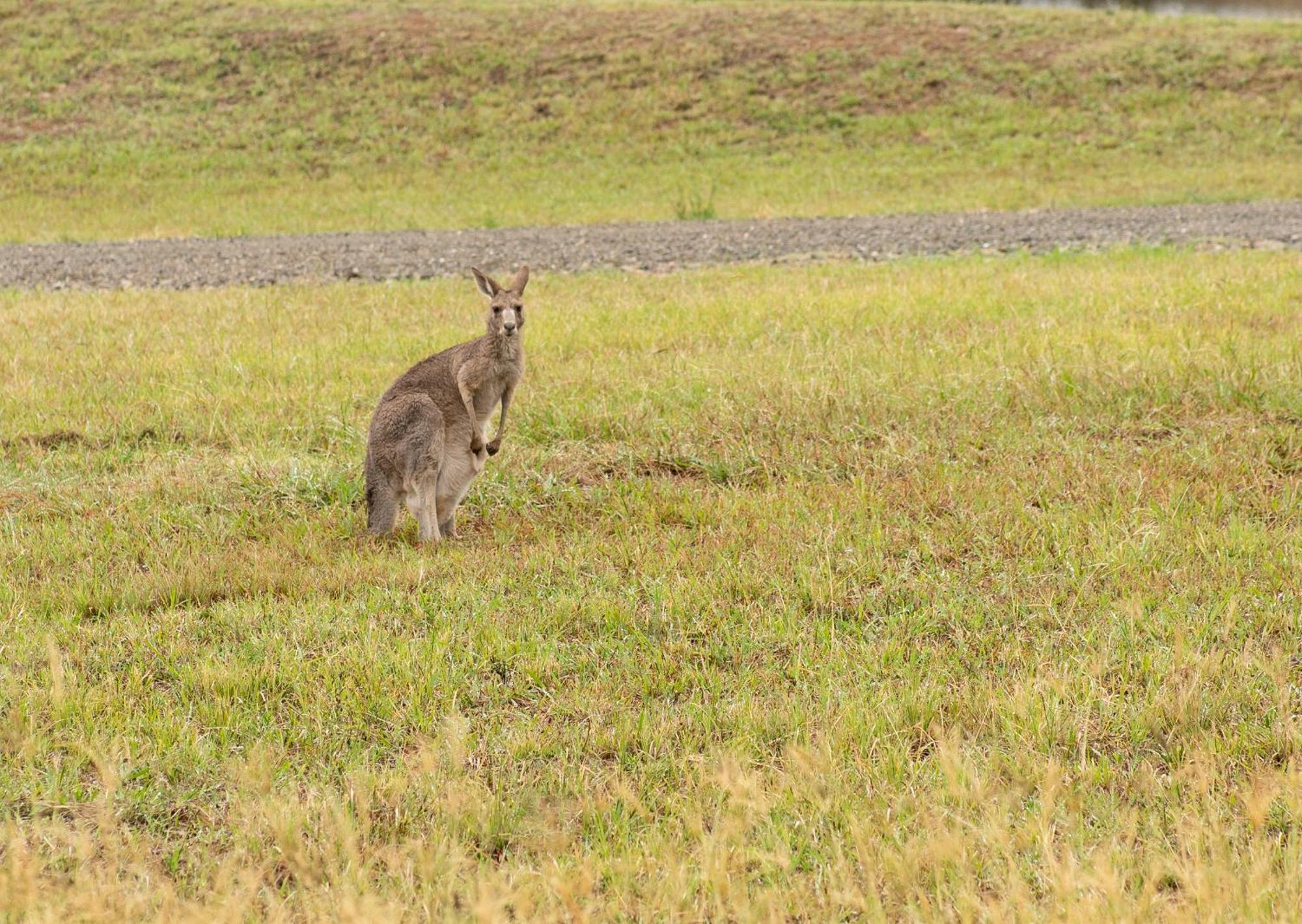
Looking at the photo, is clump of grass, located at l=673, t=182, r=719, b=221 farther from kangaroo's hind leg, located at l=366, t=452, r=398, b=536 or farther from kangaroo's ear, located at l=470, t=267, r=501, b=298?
kangaroo's hind leg, located at l=366, t=452, r=398, b=536

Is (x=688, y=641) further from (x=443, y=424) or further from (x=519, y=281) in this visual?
(x=519, y=281)

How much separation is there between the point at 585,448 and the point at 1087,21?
42.4 metres

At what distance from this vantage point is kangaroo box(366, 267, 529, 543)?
20.4 ft

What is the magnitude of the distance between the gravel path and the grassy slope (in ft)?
12.4

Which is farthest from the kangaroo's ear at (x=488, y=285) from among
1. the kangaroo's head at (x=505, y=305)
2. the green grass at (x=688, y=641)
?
Answer: the green grass at (x=688, y=641)

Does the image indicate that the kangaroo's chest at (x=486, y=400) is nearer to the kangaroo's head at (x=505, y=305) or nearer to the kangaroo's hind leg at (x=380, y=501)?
the kangaroo's head at (x=505, y=305)

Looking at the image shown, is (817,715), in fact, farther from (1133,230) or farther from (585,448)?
(1133,230)

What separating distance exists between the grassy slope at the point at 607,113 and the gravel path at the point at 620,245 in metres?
3.79

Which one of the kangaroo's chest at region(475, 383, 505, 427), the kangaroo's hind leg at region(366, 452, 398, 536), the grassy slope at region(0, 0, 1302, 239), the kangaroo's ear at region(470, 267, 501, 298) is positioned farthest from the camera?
the grassy slope at region(0, 0, 1302, 239)

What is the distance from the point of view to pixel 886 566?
5.55 metres

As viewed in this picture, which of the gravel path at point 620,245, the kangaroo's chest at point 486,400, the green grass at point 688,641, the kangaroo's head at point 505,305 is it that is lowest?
the green grass at point 688,641

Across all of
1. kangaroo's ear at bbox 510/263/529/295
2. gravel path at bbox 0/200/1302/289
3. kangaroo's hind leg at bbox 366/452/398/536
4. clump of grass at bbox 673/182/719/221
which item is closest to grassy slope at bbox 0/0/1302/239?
clump of grass at bbox 673/182/719/221

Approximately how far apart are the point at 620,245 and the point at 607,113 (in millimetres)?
19272

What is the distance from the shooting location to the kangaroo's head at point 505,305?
6452 millimetres
